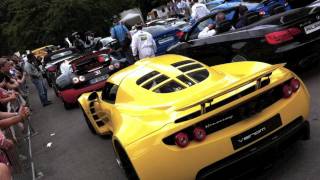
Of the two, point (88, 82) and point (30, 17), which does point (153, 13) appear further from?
point (88, 82)

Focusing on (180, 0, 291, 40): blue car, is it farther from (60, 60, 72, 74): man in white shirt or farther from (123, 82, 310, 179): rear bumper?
(123, 82, 310, 179): rear bumper

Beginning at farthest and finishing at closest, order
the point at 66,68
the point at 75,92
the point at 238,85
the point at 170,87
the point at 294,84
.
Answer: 1. the point at 66,68
2. the point at 75,92
3. the point at 170,87
4. the point at 294,84
5. the point at 238,85

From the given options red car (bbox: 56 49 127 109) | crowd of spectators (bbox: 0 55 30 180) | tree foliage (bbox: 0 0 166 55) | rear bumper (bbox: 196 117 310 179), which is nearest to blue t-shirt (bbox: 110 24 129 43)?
red car (bbox: 56 49 127 109)

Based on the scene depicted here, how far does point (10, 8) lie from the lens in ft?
101

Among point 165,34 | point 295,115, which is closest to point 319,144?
point 295,115

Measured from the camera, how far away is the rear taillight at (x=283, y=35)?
771 cm

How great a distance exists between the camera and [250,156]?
4.52 m

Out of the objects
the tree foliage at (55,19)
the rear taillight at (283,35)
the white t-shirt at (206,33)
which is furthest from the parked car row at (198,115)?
the tree foliage at (55,19)

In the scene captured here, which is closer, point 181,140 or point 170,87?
Result: point 181,140

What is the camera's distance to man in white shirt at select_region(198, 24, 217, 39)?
9539 millimetres

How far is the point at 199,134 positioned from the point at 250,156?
21.6 inches

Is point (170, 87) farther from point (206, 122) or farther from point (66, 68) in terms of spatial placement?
point (66, 68)

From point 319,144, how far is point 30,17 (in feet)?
84.5

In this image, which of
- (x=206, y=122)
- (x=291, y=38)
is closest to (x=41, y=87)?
(x=291, y=38)
